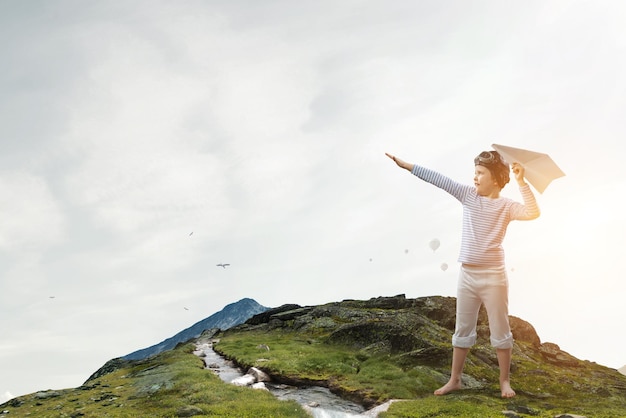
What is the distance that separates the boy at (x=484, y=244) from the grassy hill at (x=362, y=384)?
7.75ft

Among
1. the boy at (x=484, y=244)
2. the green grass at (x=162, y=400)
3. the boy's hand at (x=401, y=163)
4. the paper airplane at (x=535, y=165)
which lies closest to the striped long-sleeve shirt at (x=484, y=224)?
the boy at (x=484, y=244)

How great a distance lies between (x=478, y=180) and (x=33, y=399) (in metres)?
21.2

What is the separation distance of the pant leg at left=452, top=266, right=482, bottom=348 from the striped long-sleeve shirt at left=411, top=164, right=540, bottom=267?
0.54 m

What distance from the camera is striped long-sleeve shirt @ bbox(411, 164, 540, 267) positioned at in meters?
13.3

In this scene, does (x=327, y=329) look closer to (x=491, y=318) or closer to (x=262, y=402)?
(x=262, y=402)

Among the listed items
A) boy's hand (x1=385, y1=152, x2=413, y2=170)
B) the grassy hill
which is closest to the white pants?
the grassy hill

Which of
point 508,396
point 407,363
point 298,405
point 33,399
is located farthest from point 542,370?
point 33,399

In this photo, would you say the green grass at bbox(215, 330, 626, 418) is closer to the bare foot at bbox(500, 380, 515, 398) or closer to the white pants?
the bare foot at bbox(500, 380, 515, 398)

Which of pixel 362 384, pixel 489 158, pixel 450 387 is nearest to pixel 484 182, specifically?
pixel 489 158

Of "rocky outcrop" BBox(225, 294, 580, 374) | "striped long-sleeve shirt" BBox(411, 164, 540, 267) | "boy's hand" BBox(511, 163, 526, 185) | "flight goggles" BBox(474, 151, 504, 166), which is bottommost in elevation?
"rocky outcrop" BBox(225, 294, 580, 374)

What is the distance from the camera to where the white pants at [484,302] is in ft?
43.8

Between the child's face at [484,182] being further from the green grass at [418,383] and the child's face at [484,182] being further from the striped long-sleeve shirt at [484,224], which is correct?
the green grass at [418,383]

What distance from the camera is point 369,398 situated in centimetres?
1681

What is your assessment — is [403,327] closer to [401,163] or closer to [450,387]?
[450,387]
